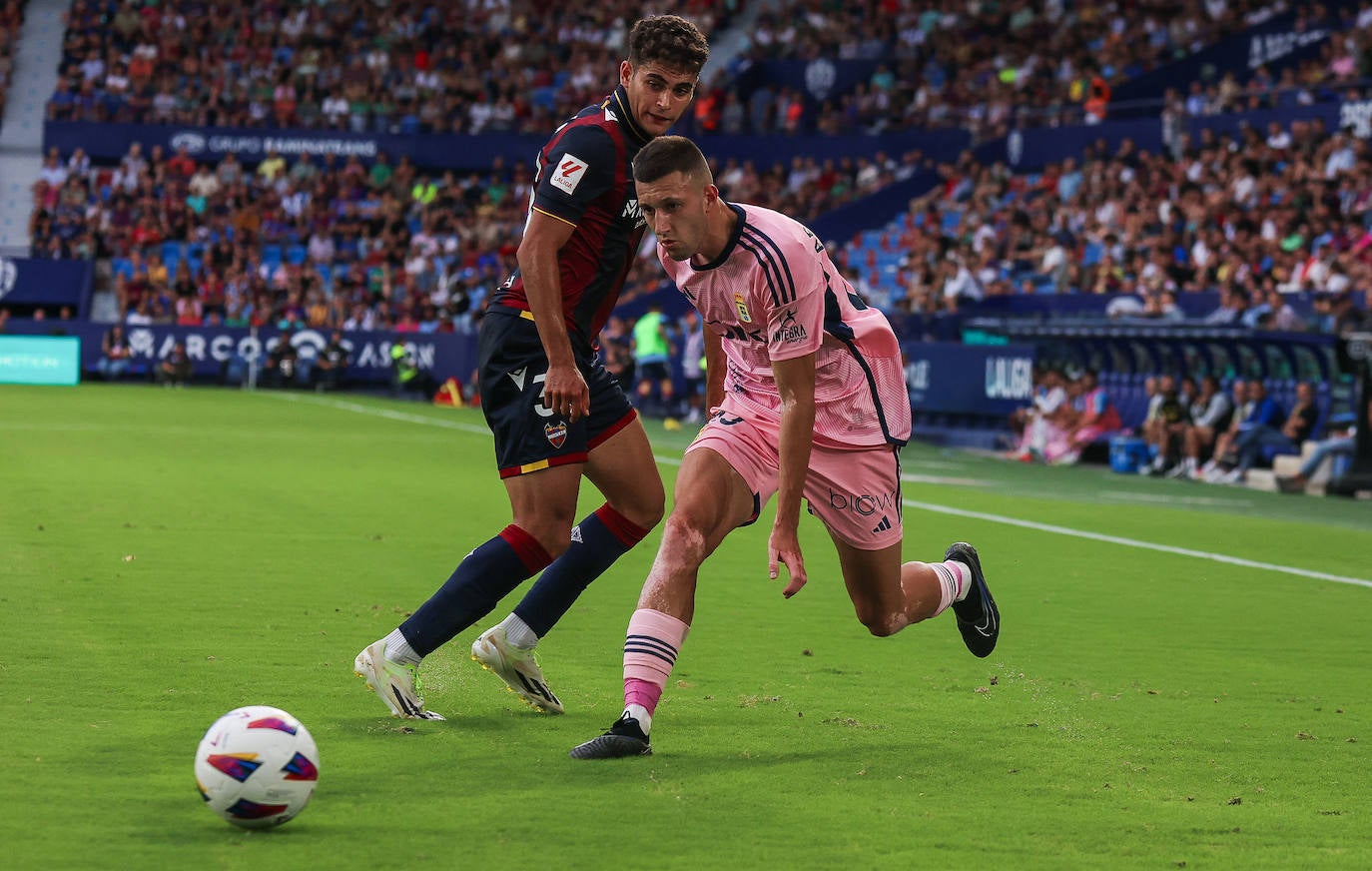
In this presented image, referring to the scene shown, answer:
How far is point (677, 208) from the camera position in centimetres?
527

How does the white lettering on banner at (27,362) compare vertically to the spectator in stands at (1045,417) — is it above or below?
below

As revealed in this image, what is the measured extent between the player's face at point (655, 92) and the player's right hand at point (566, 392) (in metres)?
0.90

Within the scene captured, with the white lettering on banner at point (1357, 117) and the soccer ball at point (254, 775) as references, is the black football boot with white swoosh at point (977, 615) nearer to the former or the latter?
the soccer ball at point (254, 775)

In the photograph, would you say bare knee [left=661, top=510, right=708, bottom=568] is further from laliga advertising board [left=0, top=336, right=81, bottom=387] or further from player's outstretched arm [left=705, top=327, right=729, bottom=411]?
laliga advertising board [left=0, top=336, right=81, bottom=387]

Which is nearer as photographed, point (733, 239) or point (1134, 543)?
point (733, 239)

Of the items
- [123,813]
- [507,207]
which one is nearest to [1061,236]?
[507,207]

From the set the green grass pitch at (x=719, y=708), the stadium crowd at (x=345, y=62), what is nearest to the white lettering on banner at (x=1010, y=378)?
the green grass pitch at (x=719, y=708)

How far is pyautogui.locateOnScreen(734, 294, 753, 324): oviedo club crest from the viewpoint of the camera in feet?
18.2

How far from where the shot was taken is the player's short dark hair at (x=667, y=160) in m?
5.21

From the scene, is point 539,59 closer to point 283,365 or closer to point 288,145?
point 288,145

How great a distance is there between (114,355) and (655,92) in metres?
33.5

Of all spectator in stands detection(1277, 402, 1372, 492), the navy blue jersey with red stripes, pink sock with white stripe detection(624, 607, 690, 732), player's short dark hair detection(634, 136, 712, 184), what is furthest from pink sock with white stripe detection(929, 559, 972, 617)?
spectator in stands detection(1277, 402, 1372, 492)

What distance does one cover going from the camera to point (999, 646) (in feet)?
26.3

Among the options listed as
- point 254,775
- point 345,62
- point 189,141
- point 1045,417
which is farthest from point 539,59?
point 254,775
